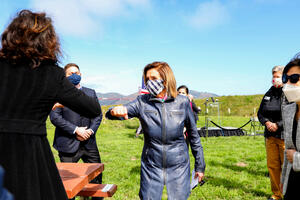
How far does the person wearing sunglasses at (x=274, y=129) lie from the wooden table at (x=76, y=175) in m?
3.26

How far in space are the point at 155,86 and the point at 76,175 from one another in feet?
4.49

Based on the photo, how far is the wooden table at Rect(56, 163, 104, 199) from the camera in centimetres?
227

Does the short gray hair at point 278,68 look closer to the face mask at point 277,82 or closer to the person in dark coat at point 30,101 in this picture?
the face mask at point 277,82

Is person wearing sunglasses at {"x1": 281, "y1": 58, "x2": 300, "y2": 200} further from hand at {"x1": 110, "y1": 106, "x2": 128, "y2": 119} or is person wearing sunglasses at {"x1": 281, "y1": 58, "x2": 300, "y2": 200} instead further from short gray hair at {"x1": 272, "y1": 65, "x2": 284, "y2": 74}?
short gray hair at {"x1": 272, "y1": 65, "x2": 284, "y2": 74}

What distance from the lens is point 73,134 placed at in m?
3.83

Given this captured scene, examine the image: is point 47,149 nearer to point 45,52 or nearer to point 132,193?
point 45,52

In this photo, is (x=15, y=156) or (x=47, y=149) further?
(x=47, y=149)

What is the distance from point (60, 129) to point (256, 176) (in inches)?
200

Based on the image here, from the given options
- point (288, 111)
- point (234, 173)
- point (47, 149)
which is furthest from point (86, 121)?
point (234, 173)

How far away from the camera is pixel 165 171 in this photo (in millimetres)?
2514

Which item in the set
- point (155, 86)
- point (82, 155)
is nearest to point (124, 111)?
point (155, 86)

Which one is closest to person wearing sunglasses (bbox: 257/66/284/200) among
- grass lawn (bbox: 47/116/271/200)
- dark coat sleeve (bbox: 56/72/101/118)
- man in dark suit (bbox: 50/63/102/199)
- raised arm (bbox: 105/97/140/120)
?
grass lawn (bbox: 47/116/271/200)

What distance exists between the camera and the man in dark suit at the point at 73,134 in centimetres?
382

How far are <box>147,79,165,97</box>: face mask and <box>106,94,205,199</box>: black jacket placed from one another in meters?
0.08
